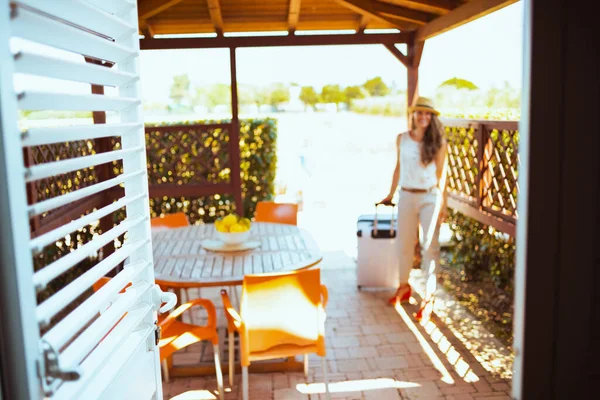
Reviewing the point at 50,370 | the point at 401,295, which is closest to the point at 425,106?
the point at 401,295

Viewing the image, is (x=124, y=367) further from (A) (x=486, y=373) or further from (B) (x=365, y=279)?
(B) (x=365, y=279)

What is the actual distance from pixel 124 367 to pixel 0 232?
2.13 feet

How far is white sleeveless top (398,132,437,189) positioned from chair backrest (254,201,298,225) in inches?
44.4

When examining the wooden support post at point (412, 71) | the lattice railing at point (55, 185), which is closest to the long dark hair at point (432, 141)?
the wooden support post at point (412, 71)

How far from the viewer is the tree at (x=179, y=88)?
1452 centimetres

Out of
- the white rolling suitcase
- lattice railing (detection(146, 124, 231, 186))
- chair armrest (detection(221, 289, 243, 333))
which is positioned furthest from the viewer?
lattice railing (detection(146, 124, 231, 186))

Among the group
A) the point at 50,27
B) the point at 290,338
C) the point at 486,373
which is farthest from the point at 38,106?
the point at 486,373

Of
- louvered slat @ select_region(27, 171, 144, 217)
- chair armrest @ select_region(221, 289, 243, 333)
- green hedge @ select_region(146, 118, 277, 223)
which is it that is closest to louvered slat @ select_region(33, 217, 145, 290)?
louvered slat @ select_region(27, 171, 144, 217)

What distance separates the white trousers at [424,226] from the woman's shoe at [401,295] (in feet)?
1.07

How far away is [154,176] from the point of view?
8172 millimetres

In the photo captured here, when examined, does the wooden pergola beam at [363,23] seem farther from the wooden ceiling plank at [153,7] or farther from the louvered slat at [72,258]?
the louvered slat at [72,258]

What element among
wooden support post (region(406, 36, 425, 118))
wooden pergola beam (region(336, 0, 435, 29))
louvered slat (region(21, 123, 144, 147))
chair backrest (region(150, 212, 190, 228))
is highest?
wooden pergola beam (region(336, 0, 435, 29))

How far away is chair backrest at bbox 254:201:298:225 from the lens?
564 cm

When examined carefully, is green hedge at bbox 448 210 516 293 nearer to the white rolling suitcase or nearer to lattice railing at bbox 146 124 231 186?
the white rolling suitcase
